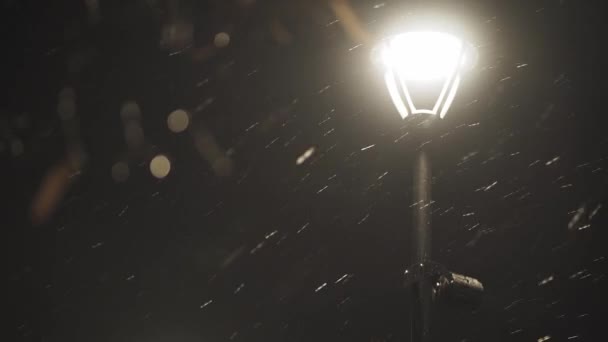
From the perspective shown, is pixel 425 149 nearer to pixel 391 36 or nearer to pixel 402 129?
pixel 402 129

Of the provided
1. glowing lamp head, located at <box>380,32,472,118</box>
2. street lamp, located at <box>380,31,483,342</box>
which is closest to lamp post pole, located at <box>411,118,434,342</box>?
street lamp, located at <box>380,31,483,342</box>

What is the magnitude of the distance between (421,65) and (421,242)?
4.33 feet

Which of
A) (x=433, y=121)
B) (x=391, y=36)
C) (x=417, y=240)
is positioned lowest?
(x=417, y=240)

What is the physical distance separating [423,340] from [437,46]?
2.19 metres

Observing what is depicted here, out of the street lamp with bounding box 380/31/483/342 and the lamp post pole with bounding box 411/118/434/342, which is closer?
the lamp post pole with bounding box 411/118/434/342

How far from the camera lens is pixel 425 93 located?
8438mm

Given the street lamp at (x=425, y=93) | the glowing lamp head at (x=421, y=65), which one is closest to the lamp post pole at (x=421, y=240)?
the street lamp at (x=425, y=93)

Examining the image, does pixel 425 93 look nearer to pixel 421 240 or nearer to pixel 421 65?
pixel 421 65

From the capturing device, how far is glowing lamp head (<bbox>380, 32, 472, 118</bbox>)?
27.8 ft

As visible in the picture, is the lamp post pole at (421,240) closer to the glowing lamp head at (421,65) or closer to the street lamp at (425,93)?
the street lamp at (425,93)

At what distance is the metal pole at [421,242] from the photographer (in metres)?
8.13

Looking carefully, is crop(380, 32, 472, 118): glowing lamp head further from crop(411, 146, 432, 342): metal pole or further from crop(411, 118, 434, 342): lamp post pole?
crop(411, 146, 432, 342): metal pole

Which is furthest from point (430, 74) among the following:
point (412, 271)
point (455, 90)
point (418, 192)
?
point (412, 271)

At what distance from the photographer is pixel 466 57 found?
857 centimetres
